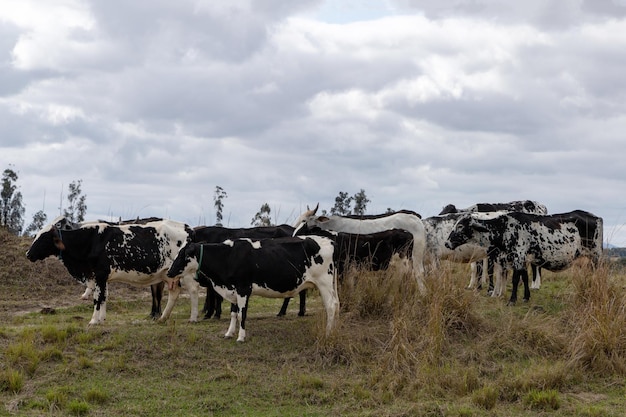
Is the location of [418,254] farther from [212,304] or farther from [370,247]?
[212,304]

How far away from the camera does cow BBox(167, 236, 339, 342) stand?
12.2 m

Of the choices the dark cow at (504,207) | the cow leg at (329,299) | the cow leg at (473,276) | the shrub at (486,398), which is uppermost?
the dark cow at (504,207)

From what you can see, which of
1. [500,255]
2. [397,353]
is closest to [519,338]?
[397,353]

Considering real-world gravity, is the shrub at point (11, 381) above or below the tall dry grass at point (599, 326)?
below

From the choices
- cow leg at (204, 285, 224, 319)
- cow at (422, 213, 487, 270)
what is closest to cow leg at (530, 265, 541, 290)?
cow at (422, 213, 487, 270)

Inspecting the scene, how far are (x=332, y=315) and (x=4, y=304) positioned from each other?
8.88 metres

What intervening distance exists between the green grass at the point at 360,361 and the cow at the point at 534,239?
181 cm

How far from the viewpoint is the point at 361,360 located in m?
11.2

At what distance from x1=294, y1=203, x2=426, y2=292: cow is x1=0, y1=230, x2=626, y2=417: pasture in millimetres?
1774

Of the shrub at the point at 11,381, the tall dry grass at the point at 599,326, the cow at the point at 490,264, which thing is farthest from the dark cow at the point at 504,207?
the shrub at the point at 11,381

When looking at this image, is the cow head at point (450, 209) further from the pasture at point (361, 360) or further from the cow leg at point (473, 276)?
the pasture at point (361, 360)

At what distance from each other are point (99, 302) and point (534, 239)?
28.5 feet

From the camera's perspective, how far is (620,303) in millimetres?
12086

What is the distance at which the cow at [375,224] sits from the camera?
15344 mm
